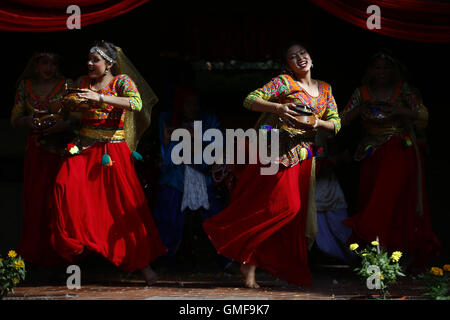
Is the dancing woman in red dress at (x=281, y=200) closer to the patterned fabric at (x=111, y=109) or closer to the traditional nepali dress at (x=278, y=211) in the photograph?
the traditional nepali dress at (x=278, y=211)

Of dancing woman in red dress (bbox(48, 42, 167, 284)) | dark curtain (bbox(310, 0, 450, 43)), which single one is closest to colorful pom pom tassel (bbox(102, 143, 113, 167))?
dancing woman in red dress (bbox(48, 42, 167, 284))

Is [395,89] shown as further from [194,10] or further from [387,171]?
[194,10]

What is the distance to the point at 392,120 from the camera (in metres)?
7.09

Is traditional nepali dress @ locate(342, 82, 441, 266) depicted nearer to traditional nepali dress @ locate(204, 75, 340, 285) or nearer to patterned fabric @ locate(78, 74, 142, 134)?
traditional nepali dress @ locate(204, 75, 340, 285)

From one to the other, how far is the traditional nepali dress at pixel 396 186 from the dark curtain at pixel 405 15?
740mm

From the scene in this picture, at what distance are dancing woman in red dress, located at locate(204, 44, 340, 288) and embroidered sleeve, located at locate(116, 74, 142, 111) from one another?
827 mm

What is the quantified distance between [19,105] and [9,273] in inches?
67.9

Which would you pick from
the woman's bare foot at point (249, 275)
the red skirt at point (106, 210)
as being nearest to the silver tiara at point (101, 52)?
the red skirt at point (106, 210)

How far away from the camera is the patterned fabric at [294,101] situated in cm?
651

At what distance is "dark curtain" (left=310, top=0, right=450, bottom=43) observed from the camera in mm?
6473

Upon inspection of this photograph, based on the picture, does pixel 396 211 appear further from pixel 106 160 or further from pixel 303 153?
pixel 106 160

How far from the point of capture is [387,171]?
709cm

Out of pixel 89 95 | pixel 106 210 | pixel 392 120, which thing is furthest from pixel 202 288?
pixel 392 120

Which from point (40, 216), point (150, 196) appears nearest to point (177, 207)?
point (150, 196)
